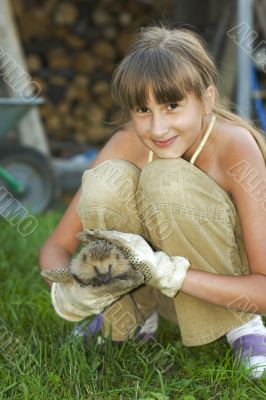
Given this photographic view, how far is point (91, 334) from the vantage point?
1.79m

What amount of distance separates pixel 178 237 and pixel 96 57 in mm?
4047

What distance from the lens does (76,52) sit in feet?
17.7

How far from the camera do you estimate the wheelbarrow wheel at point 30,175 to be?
371cm

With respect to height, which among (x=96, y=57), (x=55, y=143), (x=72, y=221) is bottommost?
(x=55, y=143)

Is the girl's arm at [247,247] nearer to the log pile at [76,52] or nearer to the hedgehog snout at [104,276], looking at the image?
the hedgehog snout at [104,276]

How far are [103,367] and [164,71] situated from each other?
2.39 feet

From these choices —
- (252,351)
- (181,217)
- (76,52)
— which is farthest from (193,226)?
(76,52)

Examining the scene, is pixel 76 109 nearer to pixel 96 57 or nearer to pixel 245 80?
pixel 96 57

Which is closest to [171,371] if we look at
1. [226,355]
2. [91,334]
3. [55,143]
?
[226,355]

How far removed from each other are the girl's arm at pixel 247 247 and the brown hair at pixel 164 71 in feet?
0.24

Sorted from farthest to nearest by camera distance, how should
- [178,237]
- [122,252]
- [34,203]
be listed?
[34,203]
[178,237]
[122,252]

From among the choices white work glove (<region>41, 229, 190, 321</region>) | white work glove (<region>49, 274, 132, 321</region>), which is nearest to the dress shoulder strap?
white work glove (<region>41, 229, 190, 321</region>)

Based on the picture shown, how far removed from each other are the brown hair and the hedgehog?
1.18ft

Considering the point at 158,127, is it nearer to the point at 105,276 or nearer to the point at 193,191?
the point at 193,191
